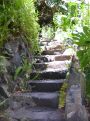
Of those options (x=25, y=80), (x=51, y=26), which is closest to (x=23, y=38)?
(x=25, y=80)

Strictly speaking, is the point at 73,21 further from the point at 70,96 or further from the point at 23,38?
the point at 70,96

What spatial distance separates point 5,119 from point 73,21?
3383 mm

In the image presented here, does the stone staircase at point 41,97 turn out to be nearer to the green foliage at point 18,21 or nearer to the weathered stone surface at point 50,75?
the weathered stone surface at point 50,75

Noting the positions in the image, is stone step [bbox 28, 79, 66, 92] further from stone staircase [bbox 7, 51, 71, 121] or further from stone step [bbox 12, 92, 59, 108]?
stone step [bbox 12, 92, 59, 108]

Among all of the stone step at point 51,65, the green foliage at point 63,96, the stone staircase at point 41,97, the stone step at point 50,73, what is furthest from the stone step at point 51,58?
the green foliage at point 63,96

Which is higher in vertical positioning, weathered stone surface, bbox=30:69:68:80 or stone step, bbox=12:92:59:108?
weathered stone surface, bbox=30:69:68:80

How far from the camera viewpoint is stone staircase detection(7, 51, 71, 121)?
5586 mm

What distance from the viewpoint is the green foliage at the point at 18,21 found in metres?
6.65

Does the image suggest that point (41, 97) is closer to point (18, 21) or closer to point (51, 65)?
point (51, 65)

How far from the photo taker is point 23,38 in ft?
24.6

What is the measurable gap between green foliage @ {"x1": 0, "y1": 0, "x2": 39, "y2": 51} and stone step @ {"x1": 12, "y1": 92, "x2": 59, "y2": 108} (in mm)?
1189

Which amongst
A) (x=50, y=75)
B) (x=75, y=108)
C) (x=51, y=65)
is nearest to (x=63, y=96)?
(x=75, y=108)

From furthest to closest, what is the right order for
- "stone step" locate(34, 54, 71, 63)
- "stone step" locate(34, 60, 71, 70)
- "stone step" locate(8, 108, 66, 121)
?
"stone step" locate(34, 54, 71, 63)
"stone step" locate(34, 60, 71, 70)
"stone step" locate(8, 108, 66, 121)

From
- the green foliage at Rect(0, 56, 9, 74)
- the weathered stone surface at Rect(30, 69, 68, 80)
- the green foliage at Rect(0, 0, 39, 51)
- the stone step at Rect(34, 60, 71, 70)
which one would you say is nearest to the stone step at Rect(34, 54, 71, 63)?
the green foliage at Rect(0, 0, 39, 51)
